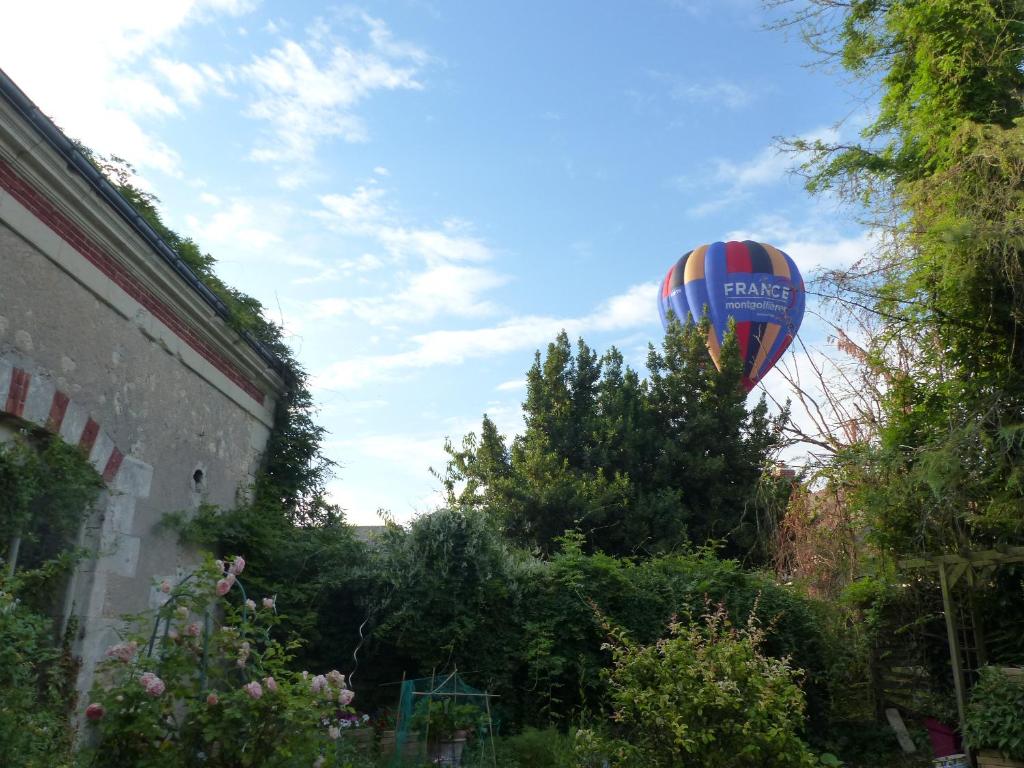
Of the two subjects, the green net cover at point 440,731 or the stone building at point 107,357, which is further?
the green net cover at point 440,731

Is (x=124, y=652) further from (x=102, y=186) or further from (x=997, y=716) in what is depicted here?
(x=997, y=716)

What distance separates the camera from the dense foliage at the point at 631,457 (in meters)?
15.9

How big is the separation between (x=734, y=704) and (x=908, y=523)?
4976 millimetres

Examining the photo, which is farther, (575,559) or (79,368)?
(575,559)

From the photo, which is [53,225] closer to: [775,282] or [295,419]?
[295,419]

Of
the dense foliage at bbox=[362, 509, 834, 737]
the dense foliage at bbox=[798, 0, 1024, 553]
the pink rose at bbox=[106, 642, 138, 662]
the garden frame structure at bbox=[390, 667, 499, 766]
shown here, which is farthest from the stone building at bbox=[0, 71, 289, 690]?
the dense foliage at bbox=[798, 0, 1024, 553]

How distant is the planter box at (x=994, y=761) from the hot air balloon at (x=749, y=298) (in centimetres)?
1245

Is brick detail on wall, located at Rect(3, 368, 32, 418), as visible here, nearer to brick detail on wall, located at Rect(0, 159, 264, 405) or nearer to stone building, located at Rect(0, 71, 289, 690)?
stone building, located at Rect(0, 71, 289, 690)

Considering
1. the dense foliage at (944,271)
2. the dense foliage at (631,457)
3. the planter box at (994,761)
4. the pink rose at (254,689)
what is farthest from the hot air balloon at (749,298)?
the pink rose at (254,689)

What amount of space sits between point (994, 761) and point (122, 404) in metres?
7.77

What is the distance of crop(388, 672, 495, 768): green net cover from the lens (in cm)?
686

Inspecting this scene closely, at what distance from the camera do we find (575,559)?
9.23 meters

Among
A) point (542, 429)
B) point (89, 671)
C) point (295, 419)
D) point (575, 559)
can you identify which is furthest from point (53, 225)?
point (542, 429)

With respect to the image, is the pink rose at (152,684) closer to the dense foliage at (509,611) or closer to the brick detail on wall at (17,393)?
the brick detail on wall at (17,393)
